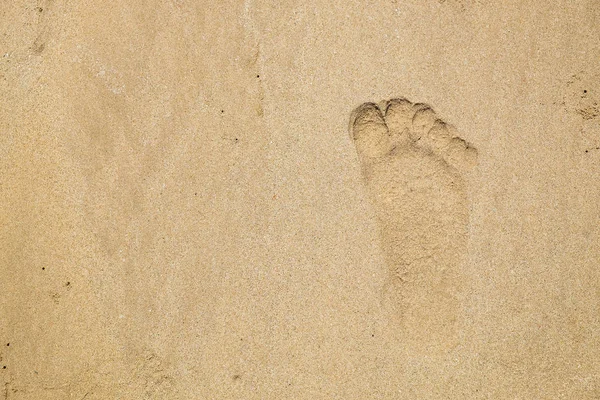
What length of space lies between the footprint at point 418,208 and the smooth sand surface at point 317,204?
1 centimetres

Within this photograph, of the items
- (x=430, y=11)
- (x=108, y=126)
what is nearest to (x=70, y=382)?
(x=108, y=126)

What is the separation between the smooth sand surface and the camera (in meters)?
2.08

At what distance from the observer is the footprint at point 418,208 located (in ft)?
6.81

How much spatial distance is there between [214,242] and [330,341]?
761 mm

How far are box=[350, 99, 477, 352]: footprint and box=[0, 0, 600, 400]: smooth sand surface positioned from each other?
1 cm

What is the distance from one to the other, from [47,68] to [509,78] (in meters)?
2.34

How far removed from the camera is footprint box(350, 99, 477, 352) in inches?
81.7

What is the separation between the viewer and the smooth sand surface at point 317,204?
2084mm

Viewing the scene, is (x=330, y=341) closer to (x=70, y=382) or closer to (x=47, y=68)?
(x=70, y=382)

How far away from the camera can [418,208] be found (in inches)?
82.2

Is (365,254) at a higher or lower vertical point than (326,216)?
lower

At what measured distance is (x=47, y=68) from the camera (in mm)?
2139

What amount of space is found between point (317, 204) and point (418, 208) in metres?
0.50

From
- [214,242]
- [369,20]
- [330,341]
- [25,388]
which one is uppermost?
[369,20]
